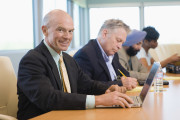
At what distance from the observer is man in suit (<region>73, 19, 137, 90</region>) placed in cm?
249

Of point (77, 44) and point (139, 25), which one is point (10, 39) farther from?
point (139, 25)

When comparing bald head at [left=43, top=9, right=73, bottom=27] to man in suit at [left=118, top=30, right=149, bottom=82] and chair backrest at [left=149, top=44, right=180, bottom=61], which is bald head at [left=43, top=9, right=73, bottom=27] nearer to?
man in suit at [left=118, top=30, right=149, bottom=82]

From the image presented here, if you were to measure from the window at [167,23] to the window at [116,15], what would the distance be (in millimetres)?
590

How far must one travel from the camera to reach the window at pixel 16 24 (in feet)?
12.7

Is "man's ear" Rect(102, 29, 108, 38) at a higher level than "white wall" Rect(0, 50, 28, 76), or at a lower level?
higher

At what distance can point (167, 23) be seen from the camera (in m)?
9.03

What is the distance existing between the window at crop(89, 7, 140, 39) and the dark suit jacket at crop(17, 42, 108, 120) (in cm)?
757

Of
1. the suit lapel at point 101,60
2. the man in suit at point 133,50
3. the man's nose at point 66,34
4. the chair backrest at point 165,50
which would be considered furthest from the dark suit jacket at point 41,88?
the chair backrest at point 165,50

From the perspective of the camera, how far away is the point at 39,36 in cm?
512

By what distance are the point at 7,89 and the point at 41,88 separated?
0.51 meters

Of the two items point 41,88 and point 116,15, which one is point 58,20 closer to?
point 41,88

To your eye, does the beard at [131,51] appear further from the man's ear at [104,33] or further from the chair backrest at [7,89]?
the chair backrest at [7,89]

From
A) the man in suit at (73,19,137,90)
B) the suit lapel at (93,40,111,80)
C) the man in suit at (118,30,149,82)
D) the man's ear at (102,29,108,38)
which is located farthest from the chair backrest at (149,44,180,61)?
the suit lapel at (93,40,111,80)

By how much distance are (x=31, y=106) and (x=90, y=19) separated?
794cm
